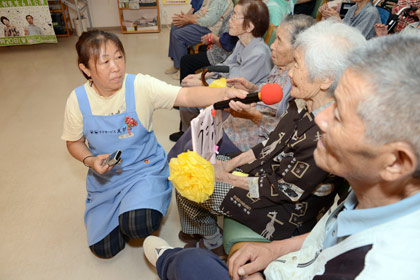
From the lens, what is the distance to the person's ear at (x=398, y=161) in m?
0.62

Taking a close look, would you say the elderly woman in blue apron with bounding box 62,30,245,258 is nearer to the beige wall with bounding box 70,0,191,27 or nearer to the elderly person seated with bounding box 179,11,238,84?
the elderly person seated with bounding box 179,11,238,84

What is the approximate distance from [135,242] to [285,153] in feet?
3.94

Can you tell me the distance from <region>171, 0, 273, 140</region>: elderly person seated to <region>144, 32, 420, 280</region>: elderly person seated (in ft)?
5.16

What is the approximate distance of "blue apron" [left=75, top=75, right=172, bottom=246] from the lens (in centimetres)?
161

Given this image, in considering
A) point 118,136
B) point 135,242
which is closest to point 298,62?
point 118,136

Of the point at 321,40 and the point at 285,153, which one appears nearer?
the point at 321,40

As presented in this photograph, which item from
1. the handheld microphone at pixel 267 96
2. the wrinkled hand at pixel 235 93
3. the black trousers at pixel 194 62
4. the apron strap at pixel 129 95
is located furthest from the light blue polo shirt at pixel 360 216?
the black trousers at pixel 194 62

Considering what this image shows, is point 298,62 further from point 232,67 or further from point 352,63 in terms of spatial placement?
point 232,67

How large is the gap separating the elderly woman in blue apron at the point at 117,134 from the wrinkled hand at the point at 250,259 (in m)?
0.63

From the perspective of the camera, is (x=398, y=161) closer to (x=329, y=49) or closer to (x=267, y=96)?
(x=329, y=49)

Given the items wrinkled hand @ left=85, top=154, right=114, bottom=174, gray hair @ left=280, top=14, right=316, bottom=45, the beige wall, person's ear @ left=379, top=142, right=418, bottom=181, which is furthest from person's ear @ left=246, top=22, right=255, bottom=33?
the beige wall

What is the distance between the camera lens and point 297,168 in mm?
1251

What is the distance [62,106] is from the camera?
11.4 ft

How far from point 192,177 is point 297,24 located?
1145mm
